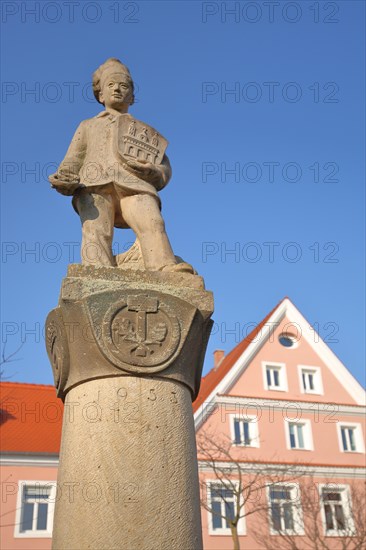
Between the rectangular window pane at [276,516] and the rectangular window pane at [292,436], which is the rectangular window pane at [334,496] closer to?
the rectangular window pane at [292,436]

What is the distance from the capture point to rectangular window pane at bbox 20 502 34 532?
20484 mm

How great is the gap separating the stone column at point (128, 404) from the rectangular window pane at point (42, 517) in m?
17.7

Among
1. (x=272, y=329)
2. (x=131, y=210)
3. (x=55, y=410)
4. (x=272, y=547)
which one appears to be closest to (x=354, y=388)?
(x=272, y=329)

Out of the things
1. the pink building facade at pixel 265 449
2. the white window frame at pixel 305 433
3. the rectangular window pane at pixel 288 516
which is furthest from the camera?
the white window frame at pixel 305 433

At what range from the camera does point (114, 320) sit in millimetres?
4457

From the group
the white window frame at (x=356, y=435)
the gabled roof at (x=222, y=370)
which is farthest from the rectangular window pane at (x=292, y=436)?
the gabled roof at (x=222, y=370)

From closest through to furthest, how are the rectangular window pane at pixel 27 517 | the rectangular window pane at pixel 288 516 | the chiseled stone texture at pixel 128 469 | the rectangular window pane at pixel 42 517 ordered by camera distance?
1. the chiseled stone texture at pixel 128 469
2. the rectangular window pane at pixel 27 517
3. the rectangular window pane at pixel 42 517
4. the rectangular window pane at pixel 288 516

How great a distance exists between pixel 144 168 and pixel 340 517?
21.1 m

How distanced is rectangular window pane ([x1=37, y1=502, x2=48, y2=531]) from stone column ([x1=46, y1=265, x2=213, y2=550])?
697 inches

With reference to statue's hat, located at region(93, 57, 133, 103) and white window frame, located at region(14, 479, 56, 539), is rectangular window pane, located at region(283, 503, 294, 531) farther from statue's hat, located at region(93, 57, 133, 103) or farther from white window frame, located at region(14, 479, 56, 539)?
statue's hat, located at region(93, 57, 133, 103)

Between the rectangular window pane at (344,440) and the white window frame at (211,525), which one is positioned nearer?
the white window frame at (211,525)

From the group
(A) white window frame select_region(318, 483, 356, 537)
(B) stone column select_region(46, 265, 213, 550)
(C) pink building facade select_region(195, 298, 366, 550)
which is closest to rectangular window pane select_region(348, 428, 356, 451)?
(C) pink building facade select_region(195, 298, 366, 550)

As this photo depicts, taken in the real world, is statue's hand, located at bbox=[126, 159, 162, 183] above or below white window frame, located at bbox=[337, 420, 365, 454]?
below

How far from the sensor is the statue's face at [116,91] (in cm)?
598
